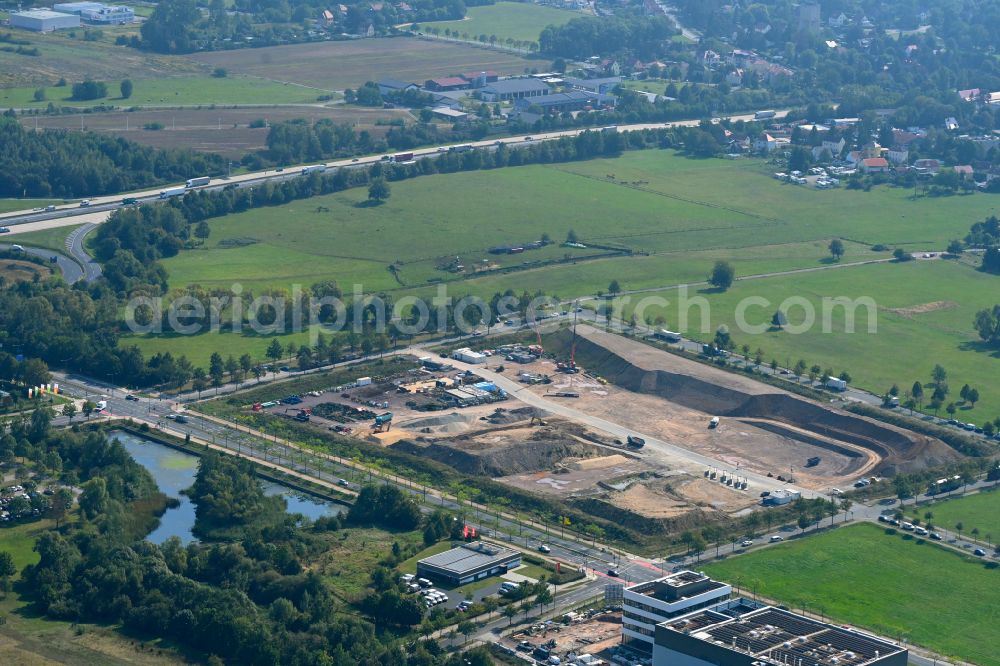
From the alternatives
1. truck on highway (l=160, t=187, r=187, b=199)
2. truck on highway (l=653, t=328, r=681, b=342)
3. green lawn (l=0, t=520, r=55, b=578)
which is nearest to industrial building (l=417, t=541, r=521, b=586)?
green lawn (l=0, t=520, r=55, b=578)

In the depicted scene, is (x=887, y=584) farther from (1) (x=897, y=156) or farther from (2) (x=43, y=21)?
(2) (x=43, y=21)

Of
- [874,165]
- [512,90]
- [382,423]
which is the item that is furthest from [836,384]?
[512,90]

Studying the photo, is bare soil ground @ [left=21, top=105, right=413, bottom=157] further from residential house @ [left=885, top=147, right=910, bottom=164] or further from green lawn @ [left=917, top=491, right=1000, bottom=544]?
green lawn @ [left=917, top=491, right=1000, bottom=544]

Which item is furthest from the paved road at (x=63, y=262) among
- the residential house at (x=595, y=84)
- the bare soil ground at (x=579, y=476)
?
the residential house at (x=595, y=84)

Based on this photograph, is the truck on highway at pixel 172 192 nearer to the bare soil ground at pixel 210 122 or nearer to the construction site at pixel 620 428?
the bare soil ground at pixel 210 122

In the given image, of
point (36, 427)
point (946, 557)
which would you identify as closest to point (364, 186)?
point (36, 427)
